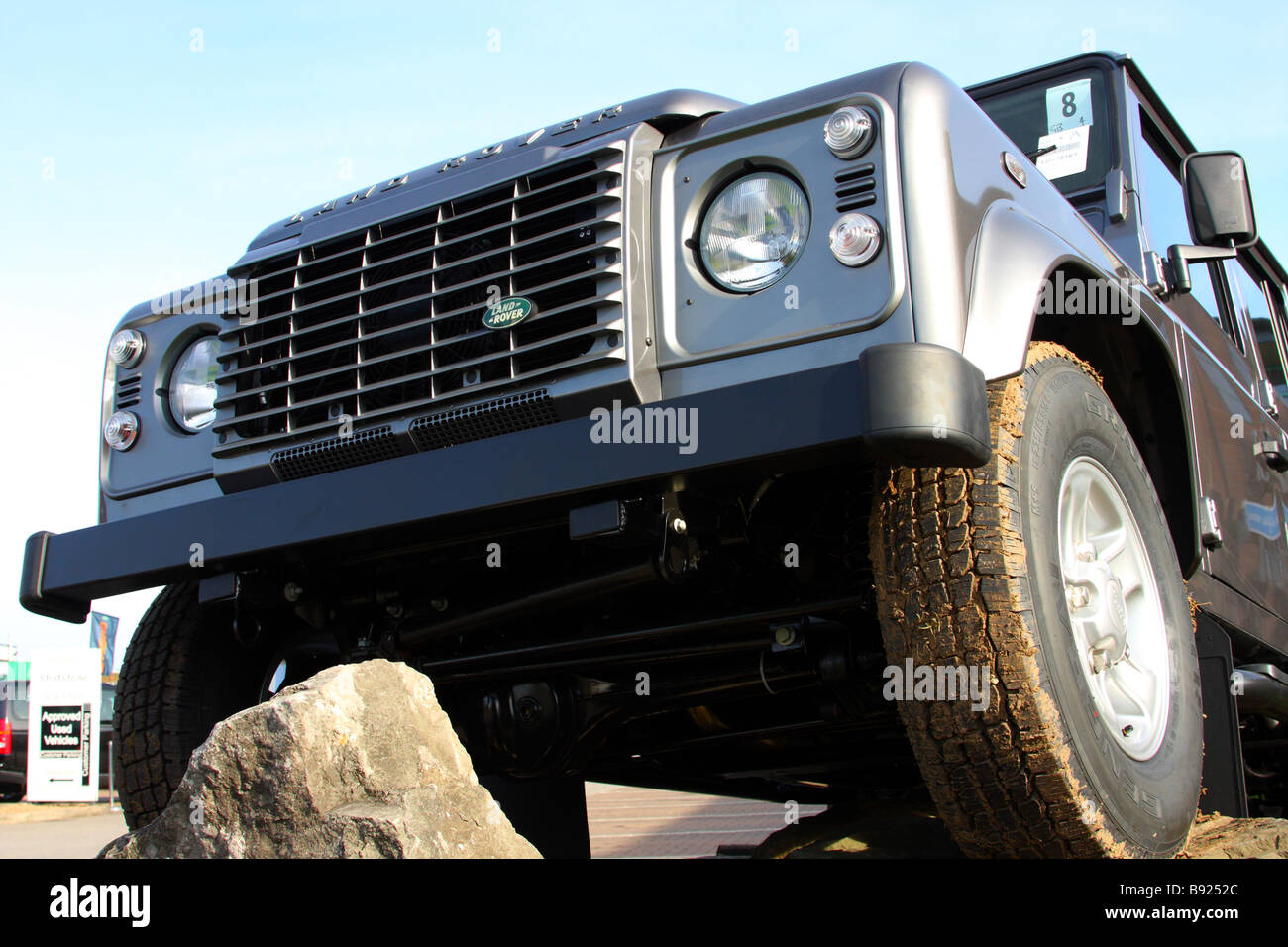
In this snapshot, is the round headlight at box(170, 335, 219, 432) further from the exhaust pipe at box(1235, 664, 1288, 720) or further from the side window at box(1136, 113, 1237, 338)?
the exhaust pipe at box(1235, 664, 1288, 720)

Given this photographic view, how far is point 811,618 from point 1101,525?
803 mm

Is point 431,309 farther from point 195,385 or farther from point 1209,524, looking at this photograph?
point 1209,524

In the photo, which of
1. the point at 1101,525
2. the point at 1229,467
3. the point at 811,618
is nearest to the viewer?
the point at 811,618

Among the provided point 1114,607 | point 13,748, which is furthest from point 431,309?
point 13,748

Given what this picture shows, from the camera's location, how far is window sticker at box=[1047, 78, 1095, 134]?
4.29 meters

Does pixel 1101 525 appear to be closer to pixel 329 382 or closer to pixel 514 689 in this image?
pixel 514 689

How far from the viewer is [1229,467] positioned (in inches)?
160

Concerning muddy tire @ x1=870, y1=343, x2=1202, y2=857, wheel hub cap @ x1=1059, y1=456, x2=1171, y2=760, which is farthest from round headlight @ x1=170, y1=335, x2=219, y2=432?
wheel hub cap @ x1=1059, y1=456, x2=1171, y2=760

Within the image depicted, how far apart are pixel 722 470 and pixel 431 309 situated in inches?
37.3

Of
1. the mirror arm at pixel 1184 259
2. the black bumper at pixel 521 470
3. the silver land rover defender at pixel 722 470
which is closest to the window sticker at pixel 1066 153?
the silver land rover defender at pixel 722 470

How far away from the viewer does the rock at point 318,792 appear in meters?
1.96
